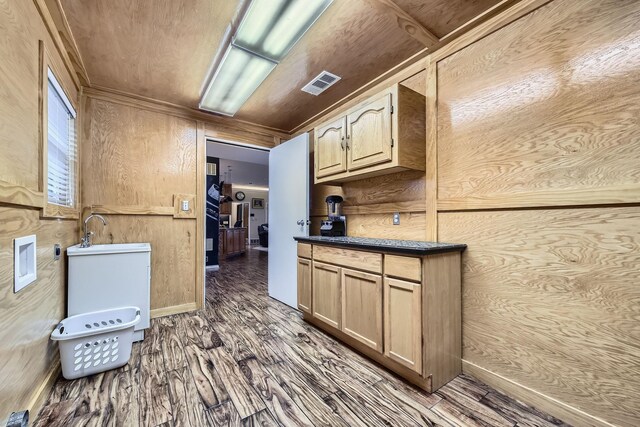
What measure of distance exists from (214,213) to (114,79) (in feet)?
11.9

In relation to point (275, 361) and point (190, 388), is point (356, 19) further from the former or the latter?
→ point (190, 388)

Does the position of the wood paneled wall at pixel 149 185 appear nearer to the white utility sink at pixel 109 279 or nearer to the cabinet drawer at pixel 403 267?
the white utility sink at pixel 109 279

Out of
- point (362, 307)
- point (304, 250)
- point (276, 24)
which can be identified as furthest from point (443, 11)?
point (304, 250)

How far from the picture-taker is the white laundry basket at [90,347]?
1758 mm

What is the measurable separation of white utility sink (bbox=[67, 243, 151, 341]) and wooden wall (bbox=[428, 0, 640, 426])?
8.60 feet

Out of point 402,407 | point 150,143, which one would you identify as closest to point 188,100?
point 150,143

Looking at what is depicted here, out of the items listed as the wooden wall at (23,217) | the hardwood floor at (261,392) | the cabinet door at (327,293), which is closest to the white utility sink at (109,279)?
the wooden wall at (23,217)

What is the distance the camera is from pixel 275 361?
6.58 ft

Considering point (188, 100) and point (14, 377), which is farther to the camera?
point (188, 100)

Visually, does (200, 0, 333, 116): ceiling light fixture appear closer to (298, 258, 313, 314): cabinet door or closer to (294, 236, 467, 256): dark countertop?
(294, 236, 467, 256): dark countertop

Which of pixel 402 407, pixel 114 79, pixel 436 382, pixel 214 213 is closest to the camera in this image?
pixel 402 407

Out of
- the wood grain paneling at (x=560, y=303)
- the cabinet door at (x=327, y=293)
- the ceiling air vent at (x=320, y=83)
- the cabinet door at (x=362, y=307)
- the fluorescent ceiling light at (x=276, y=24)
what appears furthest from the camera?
the ceiling air vent at (x=320, y=83)

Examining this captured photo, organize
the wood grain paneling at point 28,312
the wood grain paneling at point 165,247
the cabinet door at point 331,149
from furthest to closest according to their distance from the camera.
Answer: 1. the wood grain paneling at point 165,247
2. the cabinet door at point 331,149
3. the wood grain paneling at point 28,312

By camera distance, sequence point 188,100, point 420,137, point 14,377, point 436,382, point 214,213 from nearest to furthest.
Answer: point 14,377 < point 436,382 < point 420,137 < point 188,100 < point 214,213
